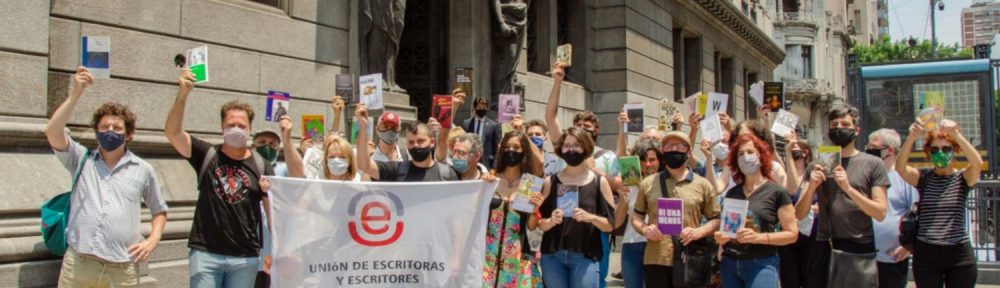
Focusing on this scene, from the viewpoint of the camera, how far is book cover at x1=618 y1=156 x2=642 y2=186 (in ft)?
20.9

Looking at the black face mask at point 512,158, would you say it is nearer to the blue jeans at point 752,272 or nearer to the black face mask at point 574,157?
the black face mask at point 574,157

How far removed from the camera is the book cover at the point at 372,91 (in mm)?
8734

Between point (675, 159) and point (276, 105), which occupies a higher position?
point (276, 105)

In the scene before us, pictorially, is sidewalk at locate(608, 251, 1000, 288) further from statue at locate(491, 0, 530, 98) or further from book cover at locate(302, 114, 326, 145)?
book cover at locate(302, 114, 326, 145)

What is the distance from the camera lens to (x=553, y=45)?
18219mm

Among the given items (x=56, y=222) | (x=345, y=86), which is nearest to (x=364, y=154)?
(x=56, y=222)

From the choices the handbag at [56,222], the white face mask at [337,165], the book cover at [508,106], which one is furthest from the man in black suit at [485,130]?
the handbag at [56,222]

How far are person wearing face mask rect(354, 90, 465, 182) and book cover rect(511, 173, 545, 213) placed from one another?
2.39 feet

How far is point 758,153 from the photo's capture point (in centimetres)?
627

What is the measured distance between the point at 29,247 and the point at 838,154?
6.57m

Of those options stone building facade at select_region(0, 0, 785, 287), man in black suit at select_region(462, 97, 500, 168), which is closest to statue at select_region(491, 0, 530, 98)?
stone building facade at select_region(0, 0, 785, 287)

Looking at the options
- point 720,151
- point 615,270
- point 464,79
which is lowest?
point 615,270

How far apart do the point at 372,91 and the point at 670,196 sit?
371 cm

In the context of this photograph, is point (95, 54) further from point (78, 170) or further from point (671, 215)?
point (671, 215)
